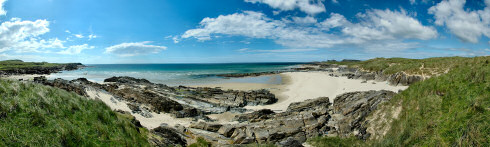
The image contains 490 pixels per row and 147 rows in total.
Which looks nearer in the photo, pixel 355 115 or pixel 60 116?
pixel 60 116

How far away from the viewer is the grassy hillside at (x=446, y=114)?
18.9 ft

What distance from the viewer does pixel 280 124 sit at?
13.3 metres

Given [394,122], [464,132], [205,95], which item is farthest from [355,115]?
[205,95]

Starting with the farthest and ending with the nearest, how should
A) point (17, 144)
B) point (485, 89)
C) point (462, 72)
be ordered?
point (462, 72)
point (485, 89)
point (17, 144)

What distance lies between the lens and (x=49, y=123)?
18.2ft

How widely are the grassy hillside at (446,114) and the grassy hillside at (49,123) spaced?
30.9 ft

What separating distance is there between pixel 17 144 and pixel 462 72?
1540cm

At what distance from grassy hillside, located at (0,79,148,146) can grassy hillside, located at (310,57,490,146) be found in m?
9.43

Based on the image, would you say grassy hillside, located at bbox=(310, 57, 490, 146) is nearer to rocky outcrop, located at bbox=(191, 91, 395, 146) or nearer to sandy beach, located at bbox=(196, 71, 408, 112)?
rocky outcrop, located at bbox=(191, 91, 395, 146)

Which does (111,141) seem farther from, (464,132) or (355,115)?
(355,115)

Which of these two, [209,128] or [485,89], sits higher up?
[485,89]

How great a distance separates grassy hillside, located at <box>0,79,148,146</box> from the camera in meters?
4.78

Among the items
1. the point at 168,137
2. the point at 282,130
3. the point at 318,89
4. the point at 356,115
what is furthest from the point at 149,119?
the point at 318,89

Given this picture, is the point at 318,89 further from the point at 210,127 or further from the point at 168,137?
the point at 168,137
